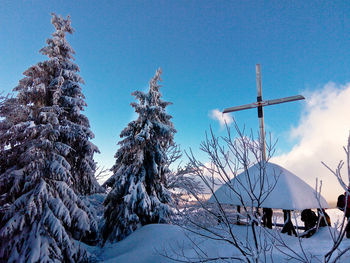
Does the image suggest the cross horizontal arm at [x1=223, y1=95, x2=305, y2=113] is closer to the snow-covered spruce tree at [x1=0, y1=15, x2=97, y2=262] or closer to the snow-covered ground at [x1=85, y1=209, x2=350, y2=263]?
the snow-covered ground at [x1=85, y1=209, x2=350, y2=263]

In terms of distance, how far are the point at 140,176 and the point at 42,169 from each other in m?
6.04

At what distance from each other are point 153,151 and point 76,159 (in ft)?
15.6

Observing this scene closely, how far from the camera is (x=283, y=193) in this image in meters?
9.59

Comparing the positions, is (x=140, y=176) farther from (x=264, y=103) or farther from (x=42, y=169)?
(x=264, y=103)

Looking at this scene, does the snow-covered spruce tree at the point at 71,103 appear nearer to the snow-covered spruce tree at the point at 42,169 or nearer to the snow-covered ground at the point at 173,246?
the snow-covered spruce tree at the point at 42,169

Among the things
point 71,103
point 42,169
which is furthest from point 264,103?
point 42,169

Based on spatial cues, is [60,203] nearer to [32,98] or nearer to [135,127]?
[32,98]

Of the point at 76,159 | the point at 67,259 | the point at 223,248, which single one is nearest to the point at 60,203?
the point at 67,259

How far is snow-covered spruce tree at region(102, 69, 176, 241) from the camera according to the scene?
12.8 metres

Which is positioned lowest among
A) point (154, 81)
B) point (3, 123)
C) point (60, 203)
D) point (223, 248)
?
point (223, 248)

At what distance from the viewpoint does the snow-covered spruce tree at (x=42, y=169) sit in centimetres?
816

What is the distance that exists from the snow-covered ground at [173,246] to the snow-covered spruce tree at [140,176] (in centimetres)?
114

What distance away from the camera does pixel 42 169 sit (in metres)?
8.96

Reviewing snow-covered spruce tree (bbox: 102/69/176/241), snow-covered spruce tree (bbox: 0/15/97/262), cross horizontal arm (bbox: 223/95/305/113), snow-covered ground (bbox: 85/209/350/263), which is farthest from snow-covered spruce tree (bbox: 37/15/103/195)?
cross horizontal arm (bbox: 223/95/305/113)
